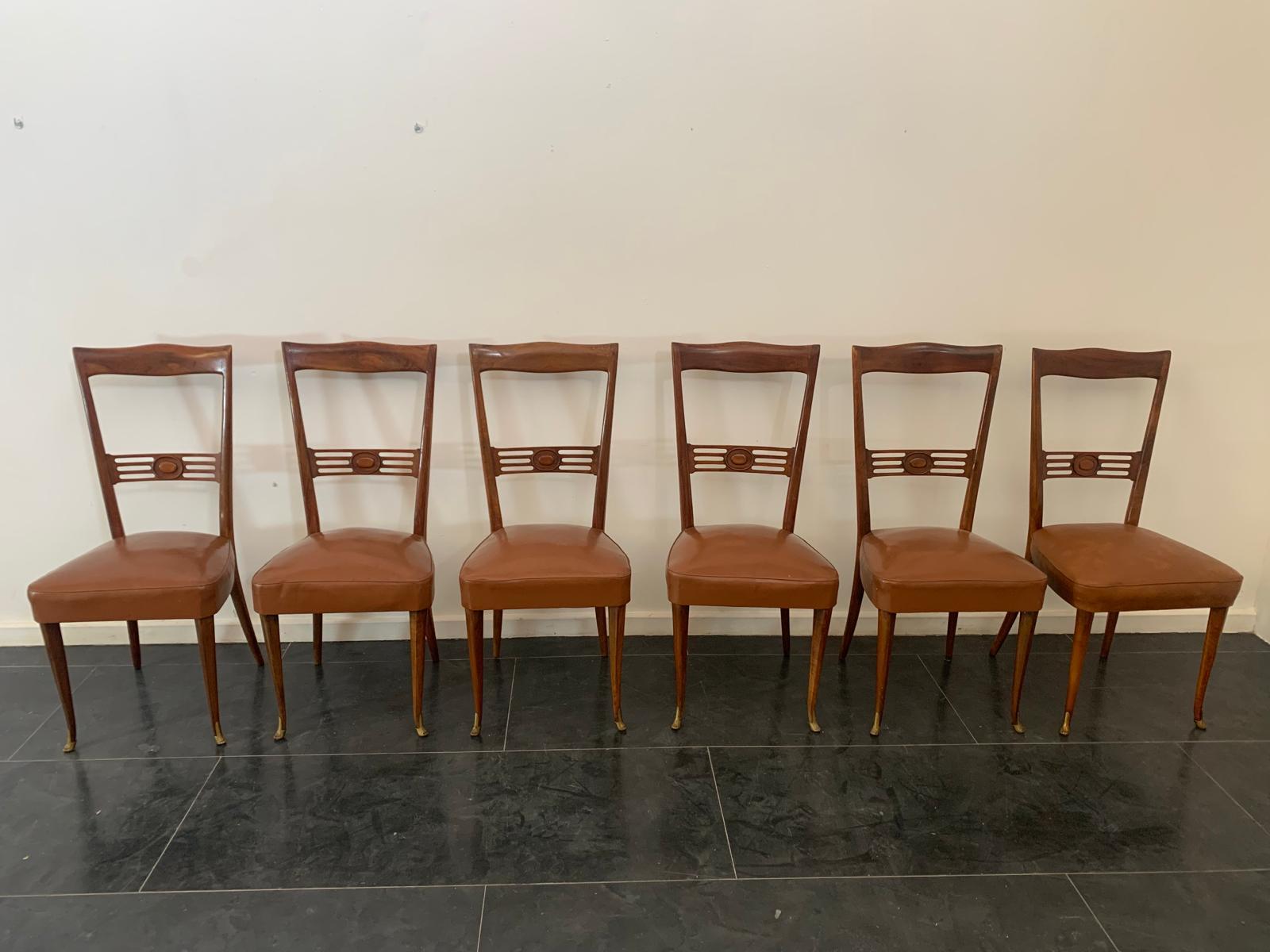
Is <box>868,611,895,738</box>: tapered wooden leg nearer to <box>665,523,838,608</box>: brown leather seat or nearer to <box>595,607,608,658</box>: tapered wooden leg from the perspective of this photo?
<box>665,523,838,608</box>: brown leather seat

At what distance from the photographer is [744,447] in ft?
8.59

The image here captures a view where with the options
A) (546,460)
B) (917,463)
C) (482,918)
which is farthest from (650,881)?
(917,463)

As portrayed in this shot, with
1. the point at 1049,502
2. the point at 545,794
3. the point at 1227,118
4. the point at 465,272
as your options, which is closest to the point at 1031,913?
the point at 545,794

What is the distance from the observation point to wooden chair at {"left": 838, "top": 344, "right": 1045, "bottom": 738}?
228cm

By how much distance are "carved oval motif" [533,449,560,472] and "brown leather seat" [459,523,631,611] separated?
1.06 ft

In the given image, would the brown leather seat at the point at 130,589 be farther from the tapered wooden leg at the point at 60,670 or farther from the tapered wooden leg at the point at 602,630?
the tapered wooden leg at the point at 602,630

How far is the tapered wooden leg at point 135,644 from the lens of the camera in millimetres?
2663

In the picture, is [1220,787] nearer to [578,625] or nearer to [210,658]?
[578,625]

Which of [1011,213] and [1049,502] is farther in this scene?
[1049,502]

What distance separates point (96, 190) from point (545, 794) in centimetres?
230

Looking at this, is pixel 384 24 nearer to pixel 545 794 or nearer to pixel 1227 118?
pixel 545 794

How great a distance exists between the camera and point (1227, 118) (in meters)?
2.62

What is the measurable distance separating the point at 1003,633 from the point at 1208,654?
1.89ft

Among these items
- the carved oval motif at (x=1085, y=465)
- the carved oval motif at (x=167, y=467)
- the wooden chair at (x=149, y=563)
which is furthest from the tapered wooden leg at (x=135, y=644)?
the carved oval motif at (x=1085, y=465)
